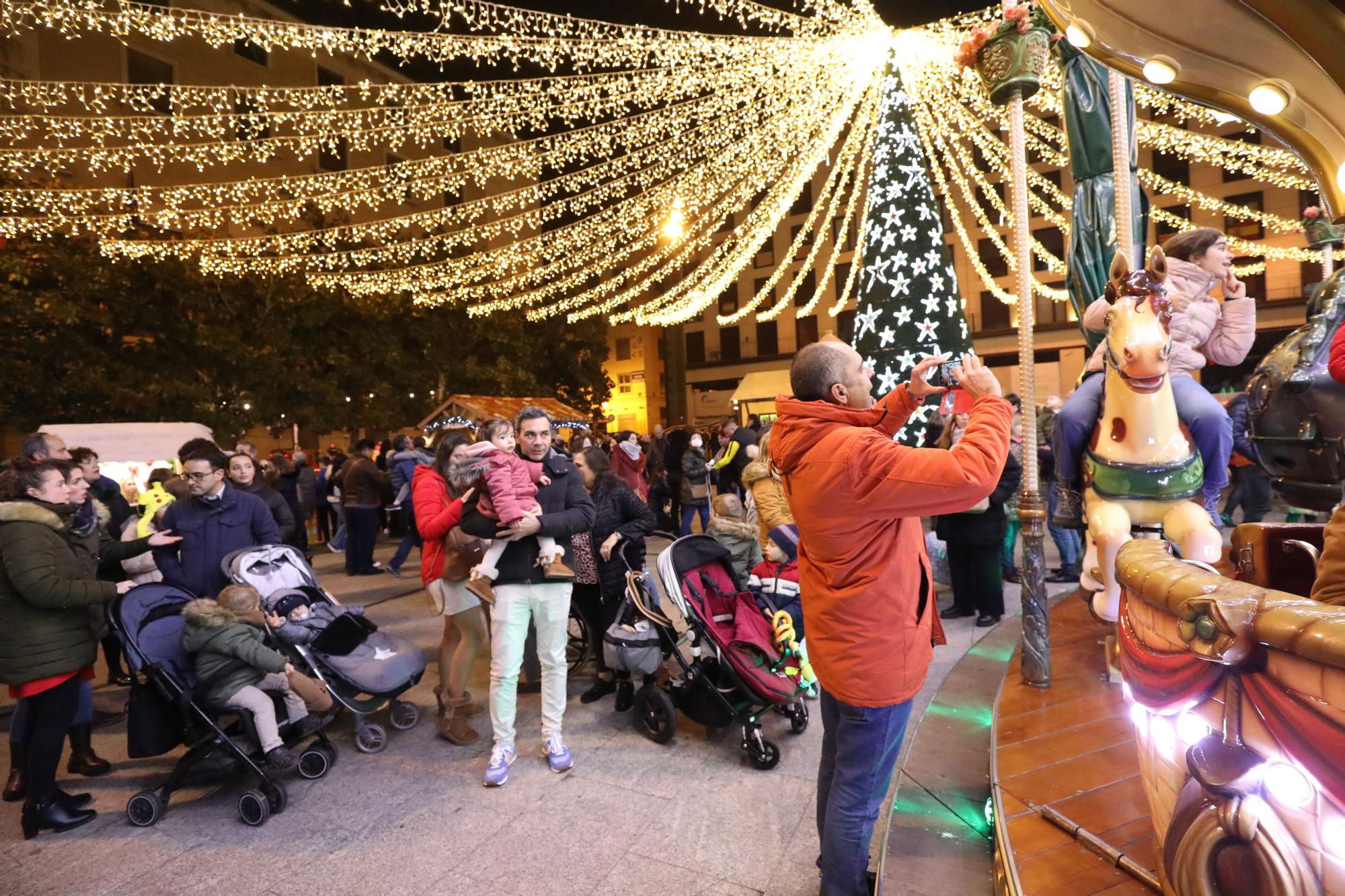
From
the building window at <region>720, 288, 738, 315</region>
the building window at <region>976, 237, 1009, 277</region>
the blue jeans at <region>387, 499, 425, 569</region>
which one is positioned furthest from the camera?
the building window at <region>720, 288, 738, 315</region>

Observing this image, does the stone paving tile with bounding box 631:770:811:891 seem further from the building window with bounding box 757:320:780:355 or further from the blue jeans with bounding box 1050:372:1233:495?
the building window with bounding box 757:320:780:355

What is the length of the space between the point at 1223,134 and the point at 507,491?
91.6 feet

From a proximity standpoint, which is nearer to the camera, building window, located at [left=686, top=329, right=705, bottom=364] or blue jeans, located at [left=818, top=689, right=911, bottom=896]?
blue jeans, located at [left=818, top=689, right=911, bottom=896]

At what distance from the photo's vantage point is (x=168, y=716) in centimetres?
365

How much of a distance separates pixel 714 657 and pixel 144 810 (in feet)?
10.2

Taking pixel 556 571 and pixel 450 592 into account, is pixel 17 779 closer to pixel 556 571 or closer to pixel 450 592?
pixel 450 592

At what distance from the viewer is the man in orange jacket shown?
6.69 ft

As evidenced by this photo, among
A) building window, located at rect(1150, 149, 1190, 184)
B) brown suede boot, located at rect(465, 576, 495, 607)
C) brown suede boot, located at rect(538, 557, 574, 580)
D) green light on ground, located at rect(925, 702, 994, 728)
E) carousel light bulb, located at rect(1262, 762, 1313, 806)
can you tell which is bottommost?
green light on ground, located at rect(925, 702, 994, 728)

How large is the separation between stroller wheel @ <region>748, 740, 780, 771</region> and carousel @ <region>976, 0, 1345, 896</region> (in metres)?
1.16

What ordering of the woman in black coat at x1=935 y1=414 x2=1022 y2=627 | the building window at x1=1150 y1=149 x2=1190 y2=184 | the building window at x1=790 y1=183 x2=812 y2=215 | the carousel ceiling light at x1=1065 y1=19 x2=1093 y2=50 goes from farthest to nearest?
the building window at x1=790 y1=183 x2=812 y2=215, the building window at x1=1150 y1=149 x2=1190 y2=184, the woman in black coat at x1=935 y1=414 x2=1022 y2=627, the carousel ceiling light at x1=1065 y1=19 x2=1093 y2=50

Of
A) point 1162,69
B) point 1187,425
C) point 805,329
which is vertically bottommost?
point 1187,425

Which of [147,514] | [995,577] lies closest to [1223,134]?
[995,577]

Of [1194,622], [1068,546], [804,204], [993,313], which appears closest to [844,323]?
[804,204]

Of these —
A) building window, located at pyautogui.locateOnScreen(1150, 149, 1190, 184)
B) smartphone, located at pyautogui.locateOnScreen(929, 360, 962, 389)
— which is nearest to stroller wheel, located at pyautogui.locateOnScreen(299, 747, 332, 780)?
smartphone, located at pyautogui.locateOnScreen(929, 360, 962, 389)
